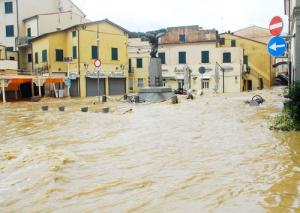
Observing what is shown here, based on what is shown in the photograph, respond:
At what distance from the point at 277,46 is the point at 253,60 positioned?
45.3 metres

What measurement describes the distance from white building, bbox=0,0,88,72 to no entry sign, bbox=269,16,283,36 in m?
38.5

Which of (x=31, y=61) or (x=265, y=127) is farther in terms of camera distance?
(x=31, y=61)

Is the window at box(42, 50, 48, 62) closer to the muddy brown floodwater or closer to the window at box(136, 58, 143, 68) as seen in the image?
the window at box(136, 58, 143, 68)

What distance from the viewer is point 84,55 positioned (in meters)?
41.2

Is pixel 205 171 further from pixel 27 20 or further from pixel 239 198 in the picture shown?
pixel 27 20

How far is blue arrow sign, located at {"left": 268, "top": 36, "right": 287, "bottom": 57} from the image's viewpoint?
10.2m

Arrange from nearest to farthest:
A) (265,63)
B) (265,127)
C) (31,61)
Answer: (265,127), (31,61), (265,63)

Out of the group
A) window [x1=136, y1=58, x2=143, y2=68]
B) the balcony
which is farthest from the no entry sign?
window [x1=136, y1=58, x2=143, y2=68]

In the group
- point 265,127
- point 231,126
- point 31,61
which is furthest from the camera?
point 31,61

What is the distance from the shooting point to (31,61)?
46.2m

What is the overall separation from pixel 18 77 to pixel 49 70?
283 inches

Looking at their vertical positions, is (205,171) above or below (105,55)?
below

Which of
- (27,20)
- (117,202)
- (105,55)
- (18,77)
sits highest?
(27,20)

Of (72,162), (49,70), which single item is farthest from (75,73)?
(72,162)
